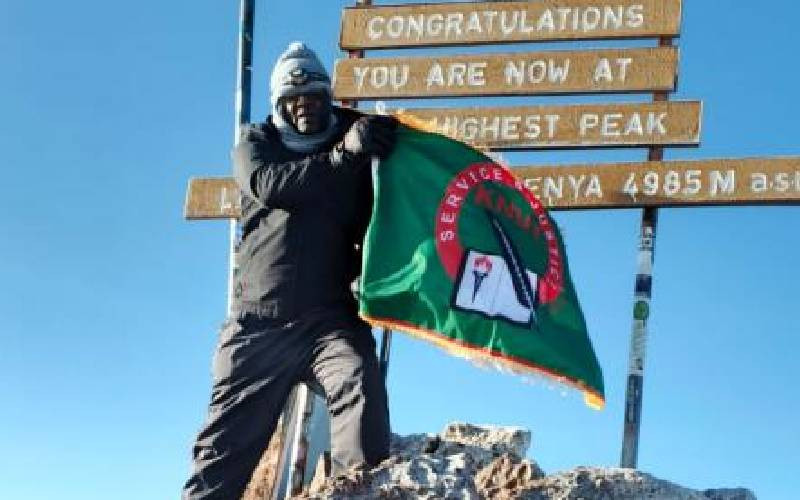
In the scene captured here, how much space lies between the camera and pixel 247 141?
14.6ft

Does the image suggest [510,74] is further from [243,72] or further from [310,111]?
[310,111]

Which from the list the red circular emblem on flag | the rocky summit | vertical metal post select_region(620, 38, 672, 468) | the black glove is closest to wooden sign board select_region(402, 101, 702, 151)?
vertical metal post select_region(620, 38, 672, 468)

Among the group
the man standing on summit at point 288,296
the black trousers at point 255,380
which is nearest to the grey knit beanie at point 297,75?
the man standing on summit at point 288,296

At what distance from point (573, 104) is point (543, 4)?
81cm

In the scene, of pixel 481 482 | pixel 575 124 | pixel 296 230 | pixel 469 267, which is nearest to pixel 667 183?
pixel 575 124

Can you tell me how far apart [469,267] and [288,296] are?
0.65 m

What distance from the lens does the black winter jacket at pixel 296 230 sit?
4176 millimetres

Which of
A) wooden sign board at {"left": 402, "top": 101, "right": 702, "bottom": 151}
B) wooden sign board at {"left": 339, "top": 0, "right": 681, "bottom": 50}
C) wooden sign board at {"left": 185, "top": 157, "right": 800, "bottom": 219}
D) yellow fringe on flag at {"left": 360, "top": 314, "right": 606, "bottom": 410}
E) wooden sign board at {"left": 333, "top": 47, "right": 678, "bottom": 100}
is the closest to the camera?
yellow fringe on flag at {"left": 360, "top": 314, "right": 606, "bottom": 410}

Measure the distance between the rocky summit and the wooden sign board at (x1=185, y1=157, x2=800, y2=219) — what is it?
4.73 metres

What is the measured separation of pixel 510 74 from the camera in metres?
8.77

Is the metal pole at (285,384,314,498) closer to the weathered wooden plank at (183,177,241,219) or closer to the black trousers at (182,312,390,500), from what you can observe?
the black trousers at (182,312,390,500)

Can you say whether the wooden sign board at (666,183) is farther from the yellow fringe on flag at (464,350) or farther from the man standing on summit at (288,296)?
the man standing on summit at (288,296)

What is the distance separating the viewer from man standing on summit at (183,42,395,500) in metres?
4.18

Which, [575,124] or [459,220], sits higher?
[575,124]
